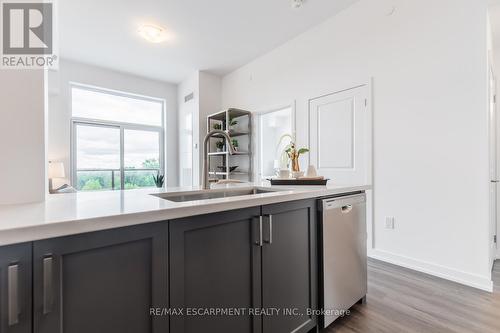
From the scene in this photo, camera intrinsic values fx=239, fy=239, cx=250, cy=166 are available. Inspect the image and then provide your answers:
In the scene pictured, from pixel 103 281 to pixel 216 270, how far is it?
420 mm

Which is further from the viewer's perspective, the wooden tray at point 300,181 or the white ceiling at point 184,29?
the white ceiling at point 184,29

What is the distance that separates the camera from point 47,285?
2.12ft

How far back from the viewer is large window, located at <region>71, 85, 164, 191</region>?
15.6 ft

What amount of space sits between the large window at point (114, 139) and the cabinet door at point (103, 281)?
16.0 ft

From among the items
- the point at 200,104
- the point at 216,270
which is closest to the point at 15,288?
the point at 216,270

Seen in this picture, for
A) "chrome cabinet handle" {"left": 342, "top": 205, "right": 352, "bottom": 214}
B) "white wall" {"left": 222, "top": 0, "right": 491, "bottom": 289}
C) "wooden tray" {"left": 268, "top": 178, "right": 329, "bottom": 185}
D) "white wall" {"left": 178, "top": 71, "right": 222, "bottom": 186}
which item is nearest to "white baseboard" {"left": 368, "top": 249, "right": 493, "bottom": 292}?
"white wall" {"left": 222, "top": 0, "right": 491, "bottom": 289}

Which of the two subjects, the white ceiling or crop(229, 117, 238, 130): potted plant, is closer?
the white ceiling

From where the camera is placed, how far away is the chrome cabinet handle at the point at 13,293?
1.94 ft

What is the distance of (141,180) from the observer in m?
5.53

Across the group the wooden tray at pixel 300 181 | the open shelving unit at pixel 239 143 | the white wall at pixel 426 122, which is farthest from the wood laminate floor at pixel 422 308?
the open shelving unit at pixel 239 143

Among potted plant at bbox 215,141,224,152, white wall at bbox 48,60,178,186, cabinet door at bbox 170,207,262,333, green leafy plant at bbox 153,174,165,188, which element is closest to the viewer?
cabinet door at bbox 170,207,262,333

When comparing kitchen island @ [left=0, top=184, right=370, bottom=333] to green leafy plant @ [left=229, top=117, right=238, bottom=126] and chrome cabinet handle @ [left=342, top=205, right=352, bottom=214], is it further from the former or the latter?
green leafy plant @ [left=229, top=117, right=238, bottom=126]

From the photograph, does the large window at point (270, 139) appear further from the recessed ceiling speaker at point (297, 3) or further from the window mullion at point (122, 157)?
the window mullion at point (122, 157)

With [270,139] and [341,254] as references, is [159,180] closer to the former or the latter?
[270,139]
